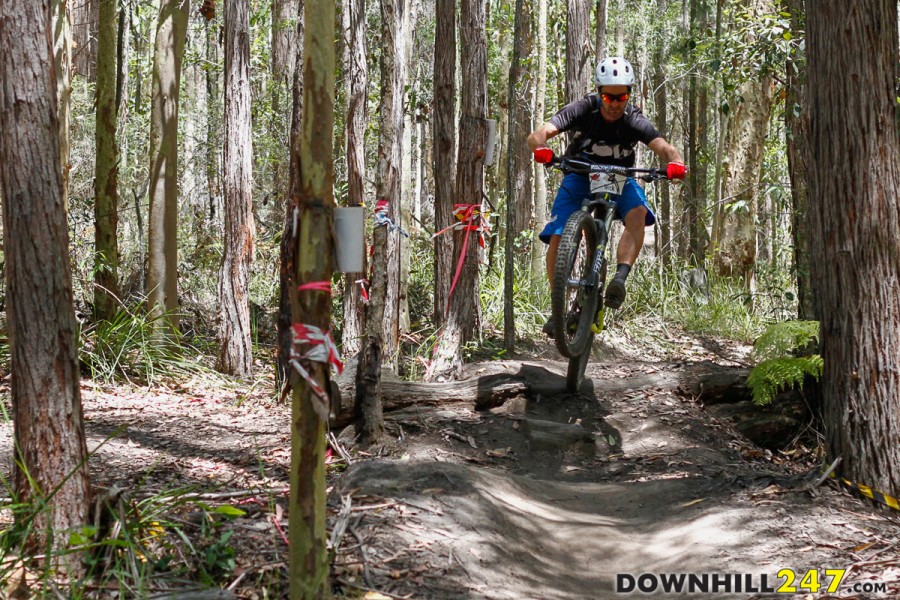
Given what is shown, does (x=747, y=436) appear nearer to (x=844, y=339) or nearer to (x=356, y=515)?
(x=844, y=339)

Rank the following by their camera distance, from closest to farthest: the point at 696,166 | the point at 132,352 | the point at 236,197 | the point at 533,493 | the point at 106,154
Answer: the point at 533,493
the point at 132,352
the point at 236,197
the point at 106,154
the point at 696,166

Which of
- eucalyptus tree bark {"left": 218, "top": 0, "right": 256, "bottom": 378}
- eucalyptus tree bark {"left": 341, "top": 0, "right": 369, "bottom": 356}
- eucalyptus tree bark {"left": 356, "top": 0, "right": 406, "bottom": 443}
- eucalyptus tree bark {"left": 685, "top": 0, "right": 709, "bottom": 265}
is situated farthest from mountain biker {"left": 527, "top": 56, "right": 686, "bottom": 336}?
eucalyptus tree bark {"left": 685, "top": 0, "right": 709, "bottom": 265}

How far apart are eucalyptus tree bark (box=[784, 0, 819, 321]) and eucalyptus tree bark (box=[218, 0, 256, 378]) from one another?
526 centimetres

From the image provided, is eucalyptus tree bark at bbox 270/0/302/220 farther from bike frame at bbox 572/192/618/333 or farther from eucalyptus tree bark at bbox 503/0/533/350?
bike frame at bbox 572/192/618/333

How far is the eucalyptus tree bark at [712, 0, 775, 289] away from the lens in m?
13.4

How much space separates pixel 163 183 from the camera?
9.17 m

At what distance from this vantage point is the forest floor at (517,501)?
142 inches

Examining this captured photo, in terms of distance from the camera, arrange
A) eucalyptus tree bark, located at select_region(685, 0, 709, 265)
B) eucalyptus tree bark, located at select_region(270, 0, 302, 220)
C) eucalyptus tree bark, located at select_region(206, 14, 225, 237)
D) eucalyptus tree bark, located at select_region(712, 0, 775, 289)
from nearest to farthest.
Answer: eucalyptus tree bark, located at select_region(712, 0, 775, 289), eucalyptus tree bark, located at select_region(206, 14, 225, 237), eucalyptus tree bark, located at select_region(270, 0, 302, 220), eucalyptus tree bark, located at select_region(685, 0, 709, 265)

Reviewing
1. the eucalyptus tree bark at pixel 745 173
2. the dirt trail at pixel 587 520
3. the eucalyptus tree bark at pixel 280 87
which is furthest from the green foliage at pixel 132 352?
the eucalyptus tree bark at pixel 745 173

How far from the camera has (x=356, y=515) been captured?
3922mm

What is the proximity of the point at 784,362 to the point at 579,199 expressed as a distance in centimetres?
210

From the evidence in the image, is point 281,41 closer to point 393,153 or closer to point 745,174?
point 745,174

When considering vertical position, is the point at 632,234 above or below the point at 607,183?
below

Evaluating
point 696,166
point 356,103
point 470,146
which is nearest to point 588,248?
point 470,146
